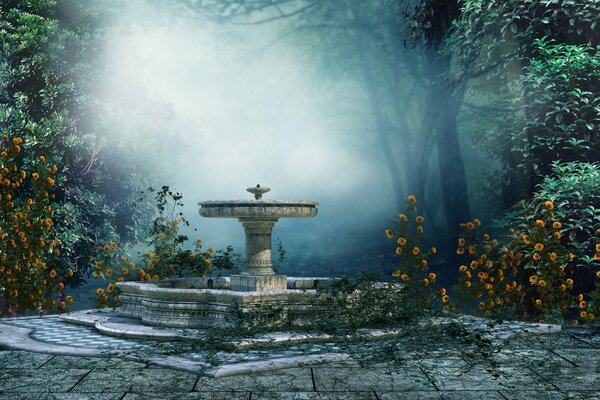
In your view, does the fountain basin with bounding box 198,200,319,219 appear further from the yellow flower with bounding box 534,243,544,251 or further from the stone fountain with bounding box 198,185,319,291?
the yellow flower with bounding box 534,243,544,251

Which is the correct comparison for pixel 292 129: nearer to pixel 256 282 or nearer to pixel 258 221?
pixel 258 221

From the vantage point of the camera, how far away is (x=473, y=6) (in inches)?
524

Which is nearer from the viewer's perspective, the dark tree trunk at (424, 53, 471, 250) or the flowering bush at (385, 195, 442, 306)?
the flowering bush at (385, 195, 442, 306)

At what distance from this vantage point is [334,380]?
6.39 meters

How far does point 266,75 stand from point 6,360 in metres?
13.5

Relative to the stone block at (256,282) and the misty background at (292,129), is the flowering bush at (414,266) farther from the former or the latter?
the misty background at (292,129)

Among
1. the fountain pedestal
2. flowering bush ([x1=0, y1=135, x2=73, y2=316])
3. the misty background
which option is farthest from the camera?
the misty background

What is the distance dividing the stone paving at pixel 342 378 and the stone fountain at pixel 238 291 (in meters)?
1.11

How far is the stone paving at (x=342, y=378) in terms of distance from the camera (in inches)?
232

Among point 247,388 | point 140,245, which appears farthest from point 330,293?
point 140,245

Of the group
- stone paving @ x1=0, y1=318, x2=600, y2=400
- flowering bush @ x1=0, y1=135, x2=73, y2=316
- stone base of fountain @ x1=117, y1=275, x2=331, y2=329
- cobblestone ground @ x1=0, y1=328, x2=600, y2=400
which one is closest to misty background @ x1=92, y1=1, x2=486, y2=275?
flowering bush @ x1=0, y1=135, x2=73, y2=316

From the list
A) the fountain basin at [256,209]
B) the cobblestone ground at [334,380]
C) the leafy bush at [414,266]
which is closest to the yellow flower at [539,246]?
the leafy bush at [414,266]

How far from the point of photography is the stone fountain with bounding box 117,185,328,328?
343 inches

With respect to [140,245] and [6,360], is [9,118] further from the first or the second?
[6,360]
